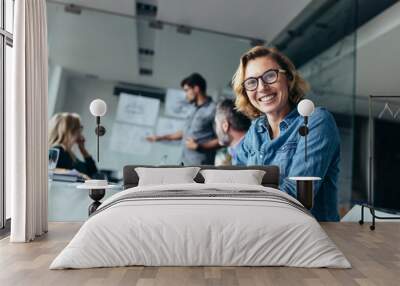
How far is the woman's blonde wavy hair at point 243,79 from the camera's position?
6.74 meters

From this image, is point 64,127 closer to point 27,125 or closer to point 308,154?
point 27,125

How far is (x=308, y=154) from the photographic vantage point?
6.52 m

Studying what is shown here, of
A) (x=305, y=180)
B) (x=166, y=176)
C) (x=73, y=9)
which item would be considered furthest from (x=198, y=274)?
(x=73, y=9)

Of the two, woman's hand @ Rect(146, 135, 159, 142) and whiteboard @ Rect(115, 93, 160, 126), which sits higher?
whiteboard @ Rect(115, 93, 160, 126)

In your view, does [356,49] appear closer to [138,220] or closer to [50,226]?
[138,220]

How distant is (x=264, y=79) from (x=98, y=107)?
2127mm

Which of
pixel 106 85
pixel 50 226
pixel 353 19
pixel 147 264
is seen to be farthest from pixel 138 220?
pixel 353 19

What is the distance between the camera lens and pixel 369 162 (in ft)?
21.6

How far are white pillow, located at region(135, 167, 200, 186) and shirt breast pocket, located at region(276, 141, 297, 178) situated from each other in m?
1.13

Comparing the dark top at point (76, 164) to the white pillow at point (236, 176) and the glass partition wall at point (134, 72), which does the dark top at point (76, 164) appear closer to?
the glass partition wall at point (134, 72)

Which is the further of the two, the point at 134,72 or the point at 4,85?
the point at 134,72

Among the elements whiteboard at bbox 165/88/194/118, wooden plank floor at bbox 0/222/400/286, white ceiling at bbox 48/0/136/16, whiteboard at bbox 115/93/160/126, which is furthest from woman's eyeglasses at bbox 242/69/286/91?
wooden plank floor at bbox 0/222/400/286

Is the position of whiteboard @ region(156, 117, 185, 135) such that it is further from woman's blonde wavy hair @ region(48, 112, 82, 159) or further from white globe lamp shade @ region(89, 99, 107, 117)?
woman's blonde wavy hair @ region(48, 112, 82, 159)

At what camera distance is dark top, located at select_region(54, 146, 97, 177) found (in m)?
6.73
